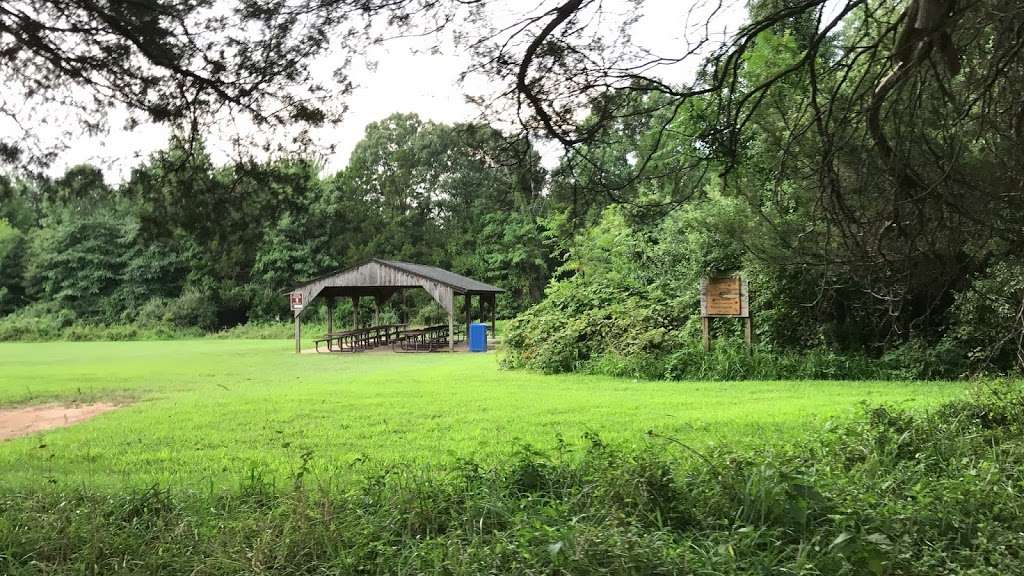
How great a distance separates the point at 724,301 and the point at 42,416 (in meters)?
10.5

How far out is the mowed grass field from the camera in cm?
598

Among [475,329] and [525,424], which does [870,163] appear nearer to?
[525,424]

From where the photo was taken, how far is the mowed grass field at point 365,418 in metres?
5.98

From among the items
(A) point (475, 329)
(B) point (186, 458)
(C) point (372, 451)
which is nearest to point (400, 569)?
(C) point (372, 451)

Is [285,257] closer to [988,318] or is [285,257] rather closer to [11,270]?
[11,270]

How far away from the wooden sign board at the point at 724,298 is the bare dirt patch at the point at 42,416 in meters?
9.56

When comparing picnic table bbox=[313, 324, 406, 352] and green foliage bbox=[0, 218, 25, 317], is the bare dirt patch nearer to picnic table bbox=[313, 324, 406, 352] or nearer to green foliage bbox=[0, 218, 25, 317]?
picnic table bbox=[313, 324, 406, 352]

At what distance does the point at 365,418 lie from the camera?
8.52m

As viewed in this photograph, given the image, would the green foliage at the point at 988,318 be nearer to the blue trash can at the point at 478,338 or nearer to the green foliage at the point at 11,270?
the blue trash can at the point at 478,338

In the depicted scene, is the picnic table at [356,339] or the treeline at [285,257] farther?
the treeline at [285,257]

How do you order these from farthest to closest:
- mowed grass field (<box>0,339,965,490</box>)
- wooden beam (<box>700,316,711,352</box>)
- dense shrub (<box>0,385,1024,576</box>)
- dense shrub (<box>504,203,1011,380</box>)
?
wooden beam (<box>700,316,711,352</box>)
dense shrub (<box>504,203,1011,380</box>)
mowed grass field (<box>0,339,965,490</box>)
dense shrub (<box>0,385,1024,576</box>)

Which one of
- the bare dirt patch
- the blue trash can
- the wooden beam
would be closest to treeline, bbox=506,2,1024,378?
the wooden beam

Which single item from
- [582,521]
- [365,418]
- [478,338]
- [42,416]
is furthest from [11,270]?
[582,521]

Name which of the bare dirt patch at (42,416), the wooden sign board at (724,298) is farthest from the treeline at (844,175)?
the bare dirt patch at (42,416)
